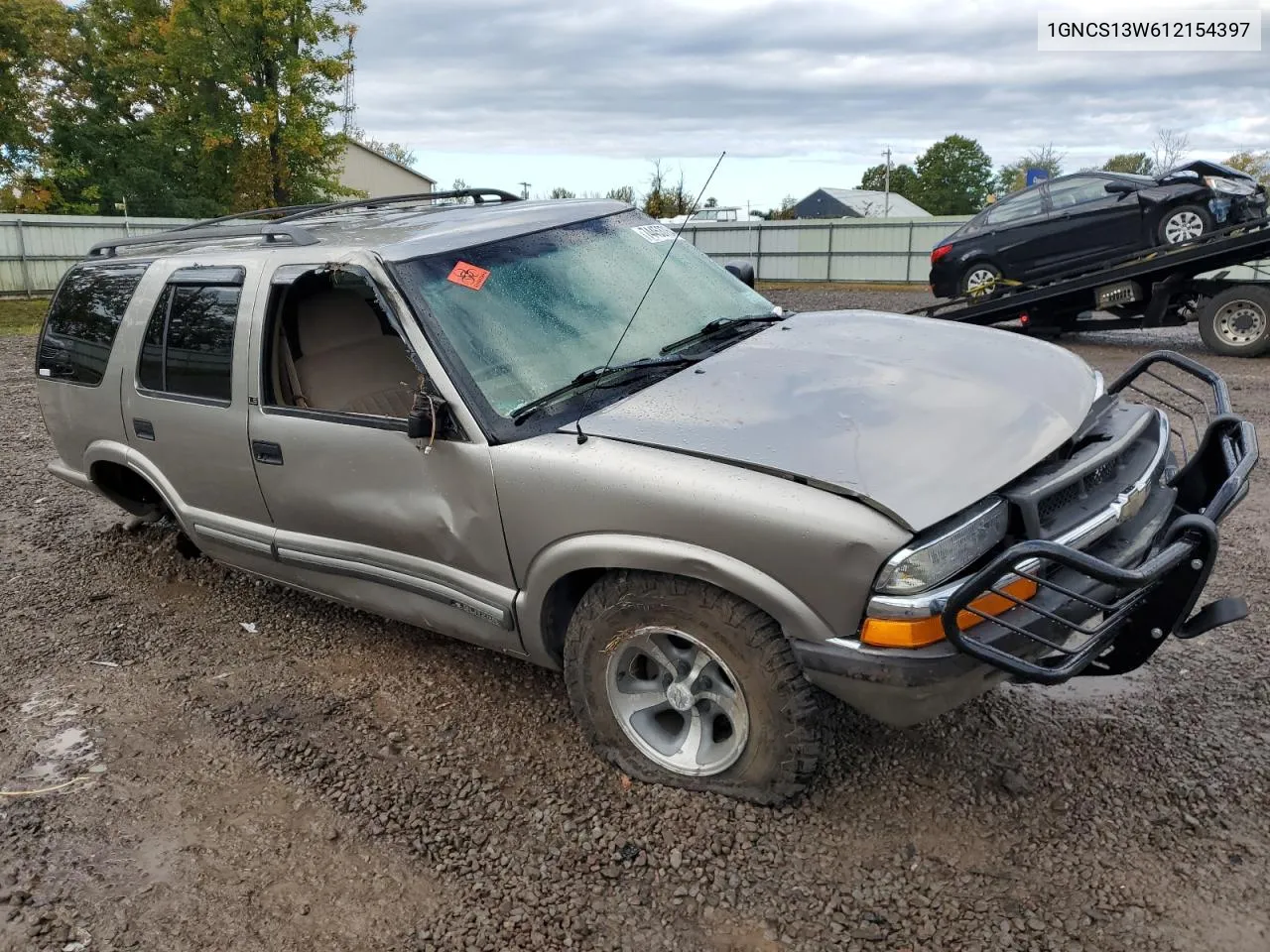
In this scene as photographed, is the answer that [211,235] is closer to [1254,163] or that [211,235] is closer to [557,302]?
[557,302]

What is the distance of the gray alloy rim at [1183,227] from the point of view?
1101 centimetres

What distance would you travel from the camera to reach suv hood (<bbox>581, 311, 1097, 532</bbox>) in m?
2.50

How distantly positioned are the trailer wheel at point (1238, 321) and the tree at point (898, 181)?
7296 cm

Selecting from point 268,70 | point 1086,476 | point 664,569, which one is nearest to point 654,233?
point 664,569

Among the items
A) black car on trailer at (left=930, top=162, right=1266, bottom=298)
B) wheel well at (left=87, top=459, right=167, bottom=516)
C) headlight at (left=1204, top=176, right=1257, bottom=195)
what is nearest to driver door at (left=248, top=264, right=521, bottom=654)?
wheel well at (left=87, top=459, right=167, bottom=516)

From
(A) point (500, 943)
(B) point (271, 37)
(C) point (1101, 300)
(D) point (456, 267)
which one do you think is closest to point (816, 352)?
(D) point (456, 267)

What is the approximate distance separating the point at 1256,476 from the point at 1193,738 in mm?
3458

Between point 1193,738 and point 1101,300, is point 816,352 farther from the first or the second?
point 1101,300

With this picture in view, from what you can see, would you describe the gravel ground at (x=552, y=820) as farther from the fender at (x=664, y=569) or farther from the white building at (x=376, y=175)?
the white building at (x=376, y=175)

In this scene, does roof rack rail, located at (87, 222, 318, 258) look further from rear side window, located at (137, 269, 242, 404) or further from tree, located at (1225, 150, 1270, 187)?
tree, located at (1225, 150, 1270, 187)

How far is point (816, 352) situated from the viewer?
332 centimetres

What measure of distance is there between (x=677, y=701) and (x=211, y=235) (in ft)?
10.5

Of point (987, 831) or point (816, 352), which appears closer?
point (987, 831)

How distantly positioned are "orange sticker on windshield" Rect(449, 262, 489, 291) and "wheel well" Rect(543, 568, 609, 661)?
1124 millimetres
